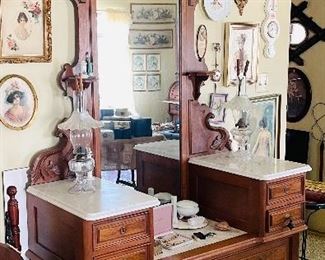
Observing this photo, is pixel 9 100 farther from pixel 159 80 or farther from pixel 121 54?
pixel 159 80

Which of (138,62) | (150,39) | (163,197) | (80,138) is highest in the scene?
(150,39)

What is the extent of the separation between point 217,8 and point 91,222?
57.1 inches

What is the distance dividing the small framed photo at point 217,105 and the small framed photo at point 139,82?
512mm

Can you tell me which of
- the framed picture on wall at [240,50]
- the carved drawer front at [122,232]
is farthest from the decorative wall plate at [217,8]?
the carved drawer front at [122,232]

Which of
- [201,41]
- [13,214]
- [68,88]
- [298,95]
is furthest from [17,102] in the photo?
[298,95]

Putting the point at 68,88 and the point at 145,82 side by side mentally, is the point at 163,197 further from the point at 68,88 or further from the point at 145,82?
the point at 68,88

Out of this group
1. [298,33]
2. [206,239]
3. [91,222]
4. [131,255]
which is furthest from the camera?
[298,33]

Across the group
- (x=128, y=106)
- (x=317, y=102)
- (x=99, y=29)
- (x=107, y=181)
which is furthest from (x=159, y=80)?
(x=317, y=102)

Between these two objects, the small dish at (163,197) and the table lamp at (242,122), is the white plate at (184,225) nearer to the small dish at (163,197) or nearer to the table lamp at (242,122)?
the small dish at (163,197)

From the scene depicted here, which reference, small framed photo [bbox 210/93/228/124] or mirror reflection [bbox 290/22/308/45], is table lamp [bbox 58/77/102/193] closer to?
small framed photo [bbox 210/93/228/124]

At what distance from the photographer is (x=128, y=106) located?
104 inches

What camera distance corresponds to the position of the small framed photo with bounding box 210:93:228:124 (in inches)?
120

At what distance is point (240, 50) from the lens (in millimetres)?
3139

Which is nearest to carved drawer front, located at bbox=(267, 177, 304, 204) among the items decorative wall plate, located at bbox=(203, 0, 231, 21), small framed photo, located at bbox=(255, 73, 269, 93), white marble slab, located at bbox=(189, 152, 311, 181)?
white marble slab, located at bbox=(189, 152, 311, 181)
